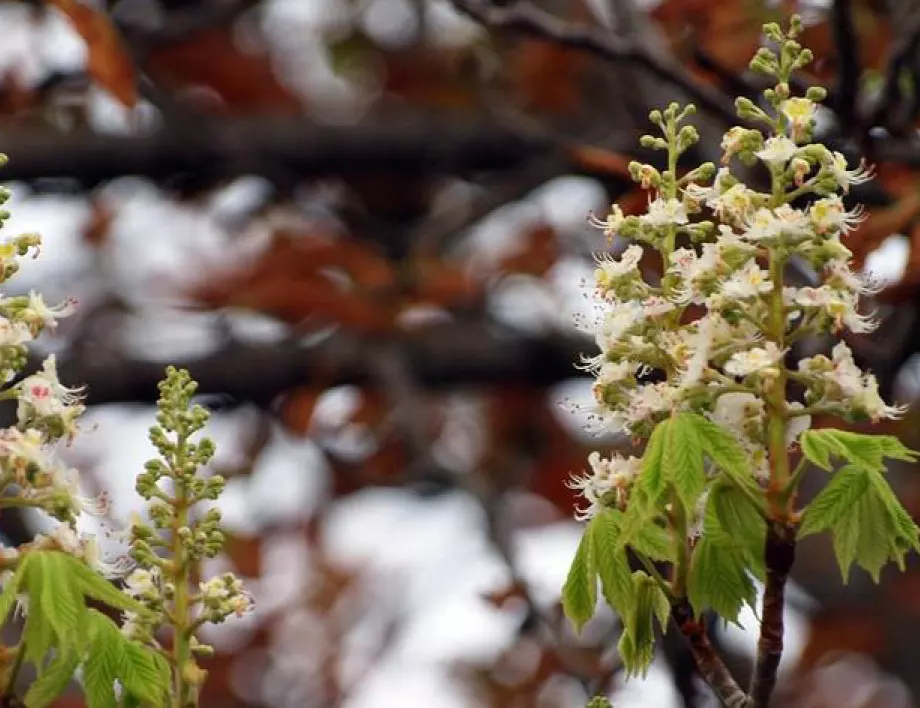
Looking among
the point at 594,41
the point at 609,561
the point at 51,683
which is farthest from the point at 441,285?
the point at 51,683

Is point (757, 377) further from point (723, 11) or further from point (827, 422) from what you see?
point (827, 422)

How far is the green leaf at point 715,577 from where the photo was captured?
311 centimetres

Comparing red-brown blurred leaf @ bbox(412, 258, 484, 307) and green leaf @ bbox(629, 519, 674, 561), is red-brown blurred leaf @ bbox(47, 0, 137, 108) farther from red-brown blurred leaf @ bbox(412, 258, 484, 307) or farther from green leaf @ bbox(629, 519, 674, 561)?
green leaf @ bbox(629, 519, 674, 561)

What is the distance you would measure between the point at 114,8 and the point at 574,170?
293 cm

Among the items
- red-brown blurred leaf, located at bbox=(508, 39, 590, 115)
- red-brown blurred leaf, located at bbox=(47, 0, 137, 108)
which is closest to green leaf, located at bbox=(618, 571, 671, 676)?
red-brown blurred leaf, located at bbox=(47, 0, 137, 108)

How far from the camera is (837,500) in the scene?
3004 mm

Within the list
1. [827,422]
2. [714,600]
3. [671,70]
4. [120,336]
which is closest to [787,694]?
[827,422]

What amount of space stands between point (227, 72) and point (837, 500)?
910cm

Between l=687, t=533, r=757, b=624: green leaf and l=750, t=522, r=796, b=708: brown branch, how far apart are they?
8 cm

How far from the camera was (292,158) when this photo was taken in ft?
30.2

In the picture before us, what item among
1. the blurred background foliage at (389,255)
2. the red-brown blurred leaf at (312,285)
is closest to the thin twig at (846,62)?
the blurred background foliage at (389,255)

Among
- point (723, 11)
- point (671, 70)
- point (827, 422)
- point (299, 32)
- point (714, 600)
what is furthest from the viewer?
point (299, 32)

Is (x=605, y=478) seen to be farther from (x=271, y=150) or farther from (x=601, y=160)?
(x=271, y=150)

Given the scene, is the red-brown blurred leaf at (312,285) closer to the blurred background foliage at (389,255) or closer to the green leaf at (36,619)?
the blurred background foliage at (389,255)
